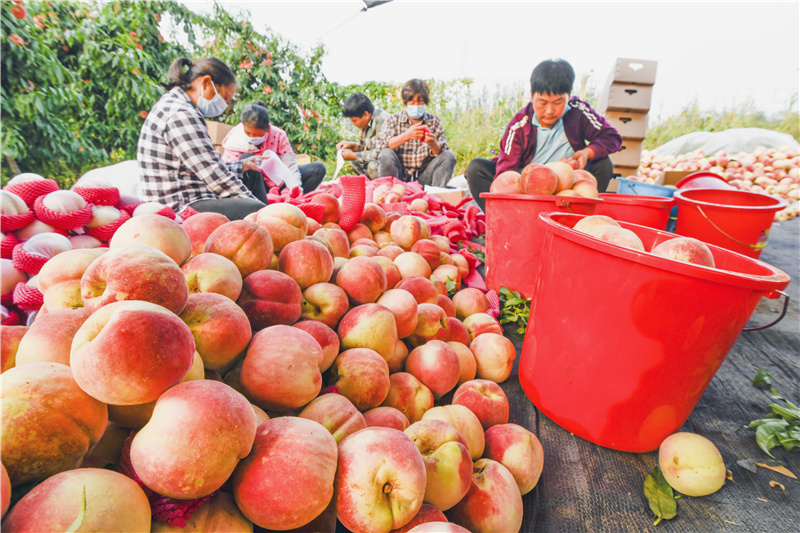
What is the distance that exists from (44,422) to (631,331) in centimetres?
163

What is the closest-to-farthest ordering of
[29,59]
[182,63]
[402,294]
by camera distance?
Answer: [402,294] < [182,63] < [29,59]

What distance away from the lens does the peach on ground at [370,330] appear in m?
1.51

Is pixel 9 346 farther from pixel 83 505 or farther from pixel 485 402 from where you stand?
pixel 485 402

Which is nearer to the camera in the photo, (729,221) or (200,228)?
(200,228)

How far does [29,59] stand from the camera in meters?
5.49

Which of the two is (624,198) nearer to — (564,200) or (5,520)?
(564,200)

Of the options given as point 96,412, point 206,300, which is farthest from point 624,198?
point 96,412

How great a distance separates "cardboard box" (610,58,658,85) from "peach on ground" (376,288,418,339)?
6.56 m

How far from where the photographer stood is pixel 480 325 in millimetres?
2162

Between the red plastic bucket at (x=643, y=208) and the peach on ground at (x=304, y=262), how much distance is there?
201 centimetres

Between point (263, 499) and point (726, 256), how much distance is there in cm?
186

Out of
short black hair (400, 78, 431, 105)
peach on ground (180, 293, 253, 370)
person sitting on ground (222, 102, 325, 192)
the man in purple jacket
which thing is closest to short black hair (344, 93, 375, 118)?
short black hair (400, 78, 431, 105)

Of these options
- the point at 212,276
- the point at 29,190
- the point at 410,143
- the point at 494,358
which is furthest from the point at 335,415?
the point at 410,143

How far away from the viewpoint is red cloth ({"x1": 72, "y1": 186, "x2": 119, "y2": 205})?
93.7 inches
